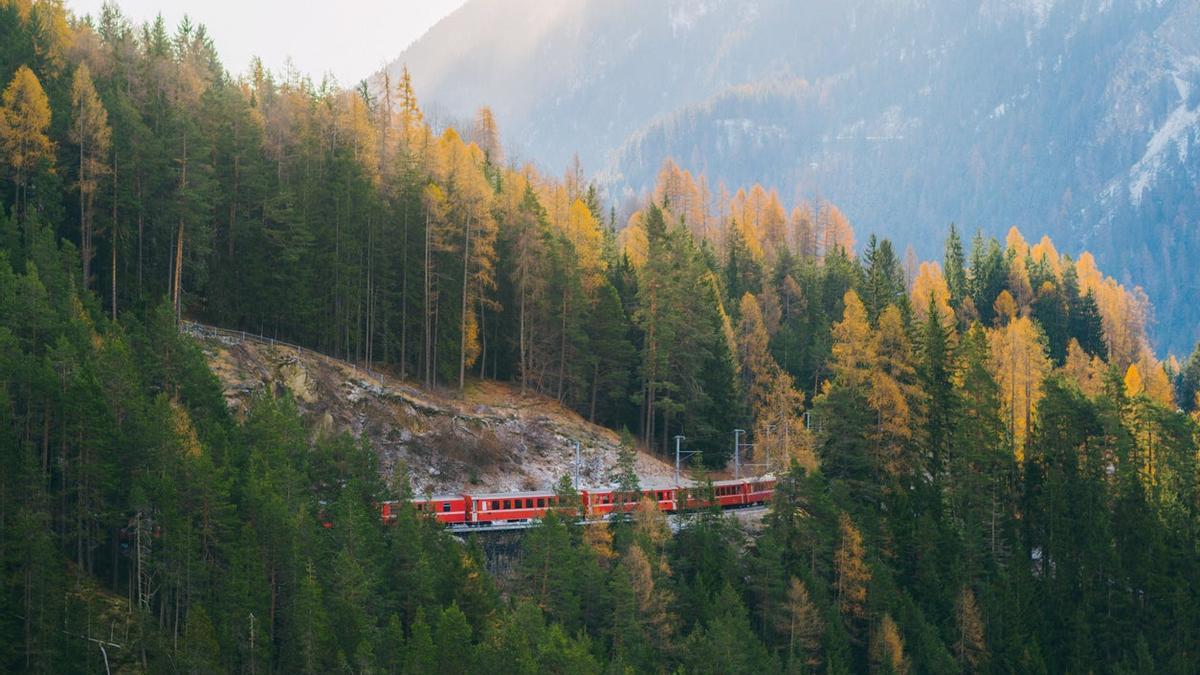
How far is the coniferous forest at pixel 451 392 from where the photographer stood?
49.4 m

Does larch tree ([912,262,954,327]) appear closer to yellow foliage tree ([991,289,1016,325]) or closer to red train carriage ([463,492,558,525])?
yellow foliage tree ([991,289,1016,325])

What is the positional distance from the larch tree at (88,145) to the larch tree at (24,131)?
1419 mm

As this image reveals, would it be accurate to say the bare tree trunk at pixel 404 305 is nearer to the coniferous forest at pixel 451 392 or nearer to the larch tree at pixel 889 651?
the coniferous forest at pixel 451 392

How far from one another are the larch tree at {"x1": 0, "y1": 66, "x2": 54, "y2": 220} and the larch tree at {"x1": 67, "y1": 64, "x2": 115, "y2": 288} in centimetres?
142

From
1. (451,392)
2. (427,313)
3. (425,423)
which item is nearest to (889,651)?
(425,423)

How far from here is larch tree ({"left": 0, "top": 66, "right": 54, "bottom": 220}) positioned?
6444cm

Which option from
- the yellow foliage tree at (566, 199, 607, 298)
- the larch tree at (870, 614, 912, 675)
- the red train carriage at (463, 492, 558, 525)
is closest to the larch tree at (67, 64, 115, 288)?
the red train carriage at (463, 492, 558, 525)

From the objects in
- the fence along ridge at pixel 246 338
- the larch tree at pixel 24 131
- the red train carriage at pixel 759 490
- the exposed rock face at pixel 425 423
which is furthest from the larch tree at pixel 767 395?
the larch tree at pixel 24 131

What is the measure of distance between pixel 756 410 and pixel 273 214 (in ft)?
109

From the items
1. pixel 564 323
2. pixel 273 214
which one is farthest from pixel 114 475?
pixel 564 323

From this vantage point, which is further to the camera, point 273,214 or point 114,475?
point 273,214

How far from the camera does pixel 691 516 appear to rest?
2589 inches

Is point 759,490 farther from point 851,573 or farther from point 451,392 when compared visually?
point 451,392

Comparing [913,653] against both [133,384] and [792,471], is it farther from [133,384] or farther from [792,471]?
[133,384]
